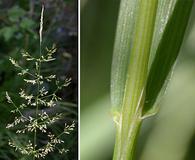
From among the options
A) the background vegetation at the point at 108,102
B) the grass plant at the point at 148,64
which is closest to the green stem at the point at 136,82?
the grass plant at the point at 148,64

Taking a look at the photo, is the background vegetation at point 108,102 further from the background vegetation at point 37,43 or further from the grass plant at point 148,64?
the grass plant at point 148,64

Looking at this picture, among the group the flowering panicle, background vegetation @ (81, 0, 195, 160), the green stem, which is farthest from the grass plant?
background vegetation @ (81, 0, 195, 160)

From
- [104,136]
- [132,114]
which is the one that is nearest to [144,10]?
[132,114]


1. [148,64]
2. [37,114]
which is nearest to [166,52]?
[148,64]

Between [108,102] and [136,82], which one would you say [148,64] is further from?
[108,102]

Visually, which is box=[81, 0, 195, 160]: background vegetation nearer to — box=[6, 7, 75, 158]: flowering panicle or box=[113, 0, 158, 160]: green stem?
box=[6, 7, 75, 158]: flowering panicle
